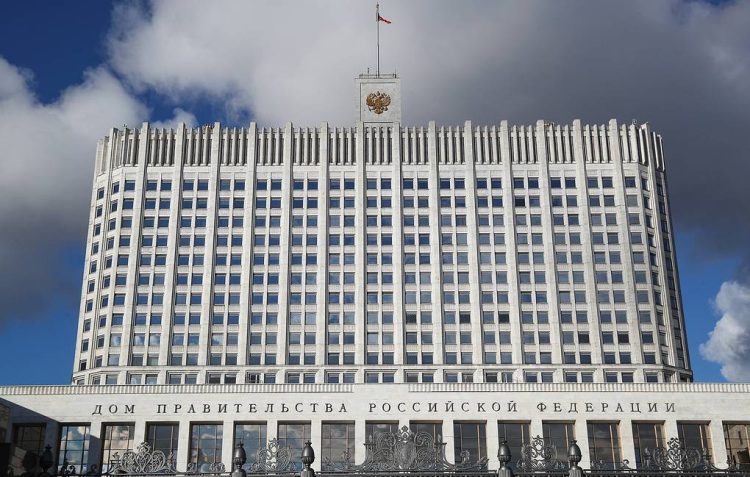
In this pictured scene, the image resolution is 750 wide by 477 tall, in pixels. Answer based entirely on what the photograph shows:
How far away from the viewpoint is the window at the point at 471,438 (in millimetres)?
92875

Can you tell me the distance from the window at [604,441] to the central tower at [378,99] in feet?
230

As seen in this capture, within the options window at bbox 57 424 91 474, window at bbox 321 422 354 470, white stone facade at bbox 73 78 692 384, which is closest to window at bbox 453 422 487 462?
window at bbox 321 422 354 470

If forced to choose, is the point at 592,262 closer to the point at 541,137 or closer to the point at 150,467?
the point at 541,137

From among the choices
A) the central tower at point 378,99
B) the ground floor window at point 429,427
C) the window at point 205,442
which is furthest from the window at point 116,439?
the central tower at point 378,99

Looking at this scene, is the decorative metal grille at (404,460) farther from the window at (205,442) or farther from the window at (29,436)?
the window at (29,436)

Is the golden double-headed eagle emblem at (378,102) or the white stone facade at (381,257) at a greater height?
the golden double-headed eagle emblem at (378,102)

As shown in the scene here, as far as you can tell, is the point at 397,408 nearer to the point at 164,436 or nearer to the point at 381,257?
the point at 164,436

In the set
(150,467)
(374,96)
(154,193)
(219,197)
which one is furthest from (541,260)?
(150,467)

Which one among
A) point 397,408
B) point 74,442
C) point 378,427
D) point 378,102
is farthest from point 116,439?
point 378,102

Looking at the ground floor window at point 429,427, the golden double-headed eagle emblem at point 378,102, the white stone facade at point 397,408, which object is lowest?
the ground floor window at point 429,427

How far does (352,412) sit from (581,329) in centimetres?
5121

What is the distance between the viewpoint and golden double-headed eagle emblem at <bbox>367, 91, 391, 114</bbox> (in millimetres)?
150625

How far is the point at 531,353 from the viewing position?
433 feet

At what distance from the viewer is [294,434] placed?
93.9 m
